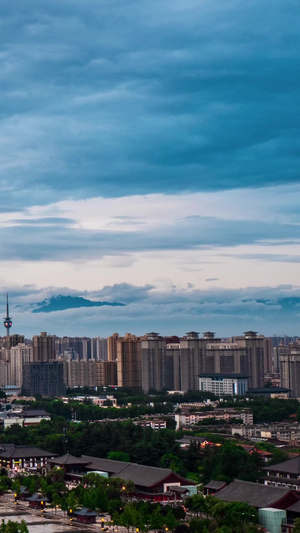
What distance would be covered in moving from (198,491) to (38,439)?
13.7m

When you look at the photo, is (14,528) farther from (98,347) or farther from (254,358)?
(98,347)

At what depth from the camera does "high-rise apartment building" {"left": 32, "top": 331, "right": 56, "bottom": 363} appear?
77.2m

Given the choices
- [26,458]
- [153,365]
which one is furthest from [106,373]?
[26,458]

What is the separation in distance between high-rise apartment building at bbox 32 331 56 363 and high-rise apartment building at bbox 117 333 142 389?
20.8ft

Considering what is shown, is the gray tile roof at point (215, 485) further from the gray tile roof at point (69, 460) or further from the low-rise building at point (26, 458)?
the low-rise building at point (26, 458)

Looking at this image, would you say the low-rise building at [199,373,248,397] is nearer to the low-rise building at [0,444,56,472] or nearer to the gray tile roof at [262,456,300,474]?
the low-rise building at [0,444,56,472]

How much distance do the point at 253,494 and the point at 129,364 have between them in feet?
176

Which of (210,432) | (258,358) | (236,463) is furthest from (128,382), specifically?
(236,463)

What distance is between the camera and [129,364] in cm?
7462

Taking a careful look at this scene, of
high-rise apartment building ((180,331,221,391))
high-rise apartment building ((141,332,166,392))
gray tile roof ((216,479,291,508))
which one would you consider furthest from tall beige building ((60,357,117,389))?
gray tile roof ((216,479,291,508))

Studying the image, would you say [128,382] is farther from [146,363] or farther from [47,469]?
[47,469]

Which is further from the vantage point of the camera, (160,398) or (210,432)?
(160,398)

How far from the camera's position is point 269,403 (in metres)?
52.9

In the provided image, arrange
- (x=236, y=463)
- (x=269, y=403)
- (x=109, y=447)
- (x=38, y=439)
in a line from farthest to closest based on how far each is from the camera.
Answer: (x=269, y=403) < (x=38, y=439) < (x=109, y=447) < (x=236, y=463)
